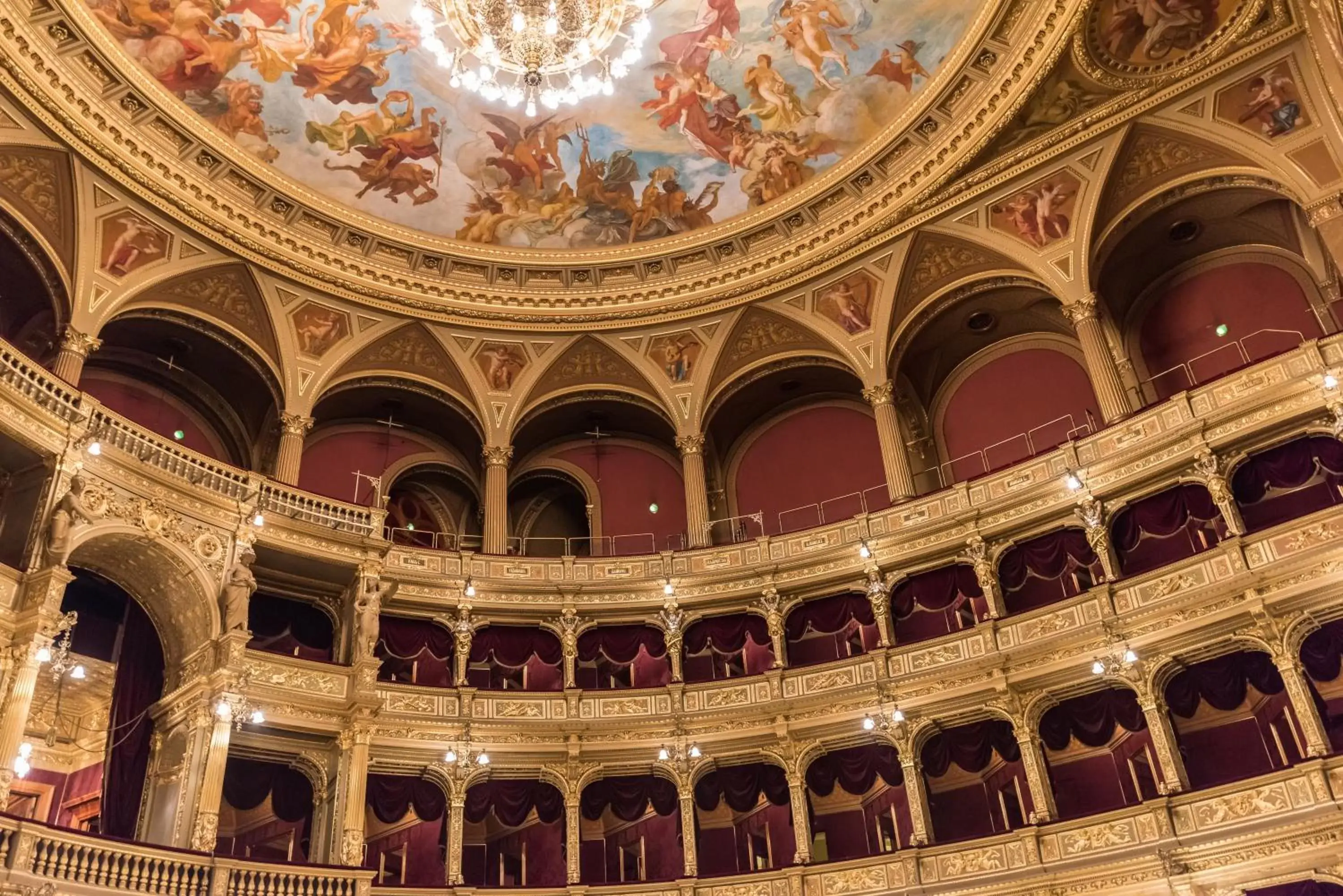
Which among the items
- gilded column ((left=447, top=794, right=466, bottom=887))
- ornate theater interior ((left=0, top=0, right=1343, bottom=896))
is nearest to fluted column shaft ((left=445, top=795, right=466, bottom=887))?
gilded column ((left=447, top=794, right=466, bottom=887))

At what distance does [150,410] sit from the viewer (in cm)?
2434

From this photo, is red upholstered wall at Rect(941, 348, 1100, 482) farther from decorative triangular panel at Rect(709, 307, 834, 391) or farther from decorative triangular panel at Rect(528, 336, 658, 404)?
decorative triangular panel at Rect(528, 336, 658, 404)

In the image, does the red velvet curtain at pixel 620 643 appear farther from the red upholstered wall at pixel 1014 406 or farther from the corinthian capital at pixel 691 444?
the red upholstered wall at pixel 1014 406

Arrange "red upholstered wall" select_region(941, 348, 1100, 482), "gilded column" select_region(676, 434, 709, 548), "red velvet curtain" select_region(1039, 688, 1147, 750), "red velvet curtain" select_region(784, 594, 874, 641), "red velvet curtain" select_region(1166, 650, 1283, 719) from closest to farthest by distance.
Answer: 1. "red velvet curtain" select_region(1166, 650, 1283, 719)
2. "red velvet curtain" select_region(1039, 688, 1147, 750)
3. "red velvet curtain" select_region(784, 594, 874, 641)
4. "red upholstered wall" select_region(941, 348, 1100, 482)
5. "gilded column" select_region(676, 434, 709, 548)

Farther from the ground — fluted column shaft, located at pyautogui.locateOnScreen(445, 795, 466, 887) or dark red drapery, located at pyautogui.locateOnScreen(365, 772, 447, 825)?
dark red drapery, located at pyautogui.locateOnScreen(365, 772, 447, 825)

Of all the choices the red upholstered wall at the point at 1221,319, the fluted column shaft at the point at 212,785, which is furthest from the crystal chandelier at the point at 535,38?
the red upholstered wall at the point at 1221,319

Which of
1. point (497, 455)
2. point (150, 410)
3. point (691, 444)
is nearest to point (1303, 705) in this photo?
point (691, 444)

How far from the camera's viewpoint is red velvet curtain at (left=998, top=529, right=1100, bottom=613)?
20875 millimetres

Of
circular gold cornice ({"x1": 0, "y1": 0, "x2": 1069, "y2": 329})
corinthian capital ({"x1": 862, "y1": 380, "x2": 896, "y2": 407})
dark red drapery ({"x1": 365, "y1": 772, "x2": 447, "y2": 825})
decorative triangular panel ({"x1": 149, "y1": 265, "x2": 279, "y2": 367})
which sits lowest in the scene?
dark red drapery ({"x1": 365, "y1": 772, "x2": 447, "y2": 825})

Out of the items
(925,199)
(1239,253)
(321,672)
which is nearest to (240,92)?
(321,672)

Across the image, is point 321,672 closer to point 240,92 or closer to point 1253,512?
point 240,92

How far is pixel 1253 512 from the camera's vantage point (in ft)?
64.8

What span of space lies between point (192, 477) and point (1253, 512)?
761 inches

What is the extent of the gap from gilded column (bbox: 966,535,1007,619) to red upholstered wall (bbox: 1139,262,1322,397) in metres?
5.52
